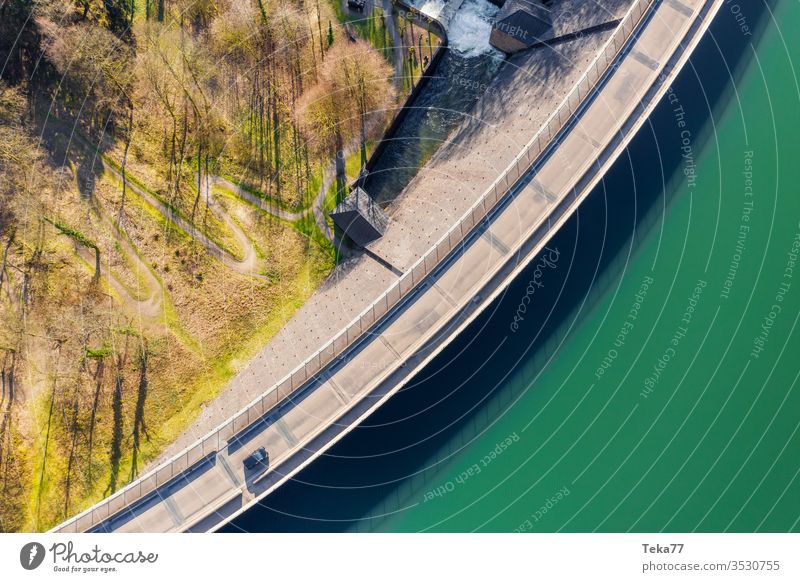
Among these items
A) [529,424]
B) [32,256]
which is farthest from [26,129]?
[529,424]

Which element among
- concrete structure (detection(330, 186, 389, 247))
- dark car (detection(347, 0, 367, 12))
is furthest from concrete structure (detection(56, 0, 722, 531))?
dark car (detection(347, 0, 367, 12))

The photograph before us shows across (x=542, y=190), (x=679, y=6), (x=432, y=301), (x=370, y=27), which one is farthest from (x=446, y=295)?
(x=679, y=6)

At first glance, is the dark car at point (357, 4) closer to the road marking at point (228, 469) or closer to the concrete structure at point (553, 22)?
the concrete structure at point (553, 22)

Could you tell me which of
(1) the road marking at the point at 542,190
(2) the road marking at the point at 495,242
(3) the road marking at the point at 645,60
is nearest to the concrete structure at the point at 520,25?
(3) the road marking at the point at 645,60

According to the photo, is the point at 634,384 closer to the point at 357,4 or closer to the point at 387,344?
the point at 387,344

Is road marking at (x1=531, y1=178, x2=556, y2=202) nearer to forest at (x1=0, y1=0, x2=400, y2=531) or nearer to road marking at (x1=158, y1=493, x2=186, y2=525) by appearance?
forest at (x1=0, y1=0, x2=400, y2=531)

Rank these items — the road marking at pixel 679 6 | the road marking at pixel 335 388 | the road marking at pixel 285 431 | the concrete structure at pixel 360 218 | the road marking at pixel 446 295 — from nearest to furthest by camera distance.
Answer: the road marking at pixel 285 431 < the road marking at pixel 335 388 < the road marking at pixel 446 295 < the road marking at pixel 679 6 < the concrete structure at pixel 360 218

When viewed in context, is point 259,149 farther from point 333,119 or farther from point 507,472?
point 507,472
